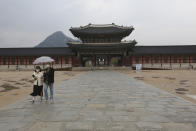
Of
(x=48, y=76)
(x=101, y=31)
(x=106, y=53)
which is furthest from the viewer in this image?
(x=101, y=31)

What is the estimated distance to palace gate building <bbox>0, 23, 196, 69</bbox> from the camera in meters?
33.1

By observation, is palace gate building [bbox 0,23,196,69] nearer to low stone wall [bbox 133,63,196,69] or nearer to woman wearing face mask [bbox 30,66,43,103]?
low stone wall [bbox 133,63,196,69]

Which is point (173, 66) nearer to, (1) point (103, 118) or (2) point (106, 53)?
(2) point (106, 53)

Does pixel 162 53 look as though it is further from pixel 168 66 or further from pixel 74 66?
pixel 74 66

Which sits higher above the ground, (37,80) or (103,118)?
(37,80)

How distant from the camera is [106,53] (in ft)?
111

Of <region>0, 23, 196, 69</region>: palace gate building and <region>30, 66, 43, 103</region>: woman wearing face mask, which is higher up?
<region>0, 23, 196, 69</region>: palace gate building

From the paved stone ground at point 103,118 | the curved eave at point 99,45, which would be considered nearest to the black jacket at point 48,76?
the paved stone ground at point 103,118

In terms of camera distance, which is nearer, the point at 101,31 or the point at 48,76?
the point at 48,76

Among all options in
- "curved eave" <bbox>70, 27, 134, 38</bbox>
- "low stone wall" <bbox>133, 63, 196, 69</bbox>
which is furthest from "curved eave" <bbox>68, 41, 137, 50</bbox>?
"low stone wall" <bbox>133, 63, 196, 69</bbox>

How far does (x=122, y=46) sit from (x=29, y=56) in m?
20.1

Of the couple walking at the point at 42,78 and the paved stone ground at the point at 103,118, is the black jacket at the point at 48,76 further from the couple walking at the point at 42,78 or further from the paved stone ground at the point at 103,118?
the paved stone ground at the point at 103,118

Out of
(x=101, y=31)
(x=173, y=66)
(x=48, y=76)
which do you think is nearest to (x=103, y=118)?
(x=48, y=76)

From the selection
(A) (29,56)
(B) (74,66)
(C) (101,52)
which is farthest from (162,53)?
(A) (29,56)
